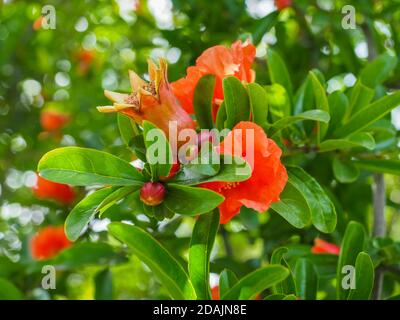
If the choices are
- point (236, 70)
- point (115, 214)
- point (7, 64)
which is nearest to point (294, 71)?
point (115, 214)

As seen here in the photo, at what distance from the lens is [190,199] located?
877 mm

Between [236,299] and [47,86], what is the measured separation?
6.13 feet

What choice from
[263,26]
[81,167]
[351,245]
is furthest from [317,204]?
[263,26]

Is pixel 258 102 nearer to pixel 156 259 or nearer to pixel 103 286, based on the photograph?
pixel 156 259

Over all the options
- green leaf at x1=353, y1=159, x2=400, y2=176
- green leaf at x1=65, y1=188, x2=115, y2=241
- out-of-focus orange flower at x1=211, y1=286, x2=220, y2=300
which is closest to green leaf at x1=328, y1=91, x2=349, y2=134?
green leaf at x1=353, y1=159, x2=400, y2=176

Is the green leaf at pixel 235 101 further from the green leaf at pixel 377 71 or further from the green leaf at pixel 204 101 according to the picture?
the green leaf at pixel 377 71

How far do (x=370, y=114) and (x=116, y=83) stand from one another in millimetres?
1509

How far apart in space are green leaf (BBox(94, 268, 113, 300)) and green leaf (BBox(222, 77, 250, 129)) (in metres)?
0.73

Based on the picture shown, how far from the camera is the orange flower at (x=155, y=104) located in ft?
3.10

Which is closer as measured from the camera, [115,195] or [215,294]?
[115,195]

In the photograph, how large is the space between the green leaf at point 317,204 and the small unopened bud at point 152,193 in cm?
23

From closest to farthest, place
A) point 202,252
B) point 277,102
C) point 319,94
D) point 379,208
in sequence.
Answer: point 202,252, point 319,94, point 277,102, point 379,208

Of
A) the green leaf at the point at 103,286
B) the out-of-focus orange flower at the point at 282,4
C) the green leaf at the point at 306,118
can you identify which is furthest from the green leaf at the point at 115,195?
the out-of-focus orange flower at the point at 282,4

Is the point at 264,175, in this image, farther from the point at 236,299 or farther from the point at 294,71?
the point at 294,71
